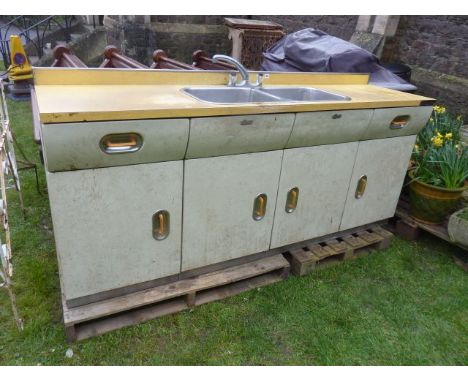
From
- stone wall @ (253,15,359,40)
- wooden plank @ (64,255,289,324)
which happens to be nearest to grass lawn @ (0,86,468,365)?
wooden plank @ (64,255,289,324)

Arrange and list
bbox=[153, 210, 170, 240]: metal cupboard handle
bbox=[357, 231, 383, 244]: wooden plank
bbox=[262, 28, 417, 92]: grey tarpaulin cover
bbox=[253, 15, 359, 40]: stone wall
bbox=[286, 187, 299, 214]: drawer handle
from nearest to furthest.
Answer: bbox=[153, 210, 170, 240]: metal cupboard handle, bbox=[286, 187, 299, 214]: drawer handle, bbox=[357, 231, 383, 244]: wooden plank, bbox=[262, 28, 417, 92]: grey tarpaulin cover, bbox=[253, 15, 359, 40]: stone wall

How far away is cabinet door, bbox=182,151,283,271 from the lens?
2377 millimetres

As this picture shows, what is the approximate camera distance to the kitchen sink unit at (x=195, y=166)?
2.00 m

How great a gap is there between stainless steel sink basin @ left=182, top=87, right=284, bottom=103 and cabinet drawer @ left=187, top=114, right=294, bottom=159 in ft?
1.60

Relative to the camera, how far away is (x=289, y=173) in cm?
270

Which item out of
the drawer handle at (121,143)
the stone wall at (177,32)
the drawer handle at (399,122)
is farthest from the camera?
the stone wall at (177,32)

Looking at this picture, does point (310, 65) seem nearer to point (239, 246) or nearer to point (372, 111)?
point (372, 111)

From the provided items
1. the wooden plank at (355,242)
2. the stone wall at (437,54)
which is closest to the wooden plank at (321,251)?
the wooden plank at (355,242)

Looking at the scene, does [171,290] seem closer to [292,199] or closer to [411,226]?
[292,199]

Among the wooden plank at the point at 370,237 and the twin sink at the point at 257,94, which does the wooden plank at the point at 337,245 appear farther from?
the twin sink at the point at 257,94

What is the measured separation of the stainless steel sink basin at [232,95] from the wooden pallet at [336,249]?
1200mm

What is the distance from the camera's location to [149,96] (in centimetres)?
235

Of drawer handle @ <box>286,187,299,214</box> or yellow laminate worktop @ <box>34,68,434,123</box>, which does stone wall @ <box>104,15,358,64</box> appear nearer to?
yellow laminate worktop @ <box>34,68,434,123</box>

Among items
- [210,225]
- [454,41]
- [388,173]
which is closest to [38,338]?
[210,225]
